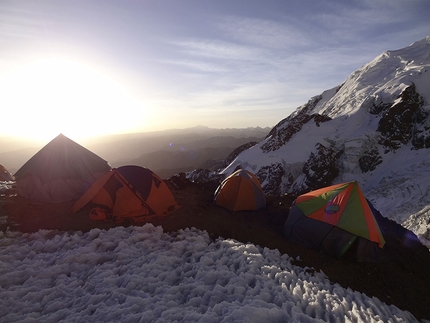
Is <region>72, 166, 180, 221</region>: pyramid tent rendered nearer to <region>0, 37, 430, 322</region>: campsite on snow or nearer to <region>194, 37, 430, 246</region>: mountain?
<region>0, 37, 430, 322</region>: campsite on snow

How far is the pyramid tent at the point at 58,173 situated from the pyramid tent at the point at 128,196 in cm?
151

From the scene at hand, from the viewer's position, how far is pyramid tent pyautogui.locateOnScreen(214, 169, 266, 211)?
11484 mm

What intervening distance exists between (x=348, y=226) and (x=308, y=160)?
3493 centimetres

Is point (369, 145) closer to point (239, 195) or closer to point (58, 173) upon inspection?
point (239, 195)

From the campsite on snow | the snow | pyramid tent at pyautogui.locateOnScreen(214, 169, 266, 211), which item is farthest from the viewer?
pyramid tent at pyautogui.locateOnScreen(214, 169, 266, 211)

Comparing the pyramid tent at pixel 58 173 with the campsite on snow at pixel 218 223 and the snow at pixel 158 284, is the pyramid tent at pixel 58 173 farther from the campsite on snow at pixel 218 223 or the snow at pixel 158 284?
the snow at pixel 158 284

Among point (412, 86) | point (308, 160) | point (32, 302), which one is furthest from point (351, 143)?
point (32, 302)

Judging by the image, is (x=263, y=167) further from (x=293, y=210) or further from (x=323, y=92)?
(x=323, y=92)

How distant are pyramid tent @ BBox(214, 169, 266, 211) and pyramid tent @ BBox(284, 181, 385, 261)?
253 centimetres

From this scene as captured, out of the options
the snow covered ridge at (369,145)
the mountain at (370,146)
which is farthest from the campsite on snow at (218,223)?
the snow covered ridge at (369,145)


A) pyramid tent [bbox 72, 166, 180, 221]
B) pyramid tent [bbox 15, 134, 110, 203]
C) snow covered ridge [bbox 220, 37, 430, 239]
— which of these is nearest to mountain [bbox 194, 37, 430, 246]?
snow covered ridge [bbox 220, 37, 430, 239]

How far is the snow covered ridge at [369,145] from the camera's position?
3344cm

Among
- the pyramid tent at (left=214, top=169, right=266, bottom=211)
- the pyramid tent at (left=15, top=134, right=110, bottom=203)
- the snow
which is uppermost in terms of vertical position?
the pyramid tent at (left=15, top=134, right=110, bottom=203)

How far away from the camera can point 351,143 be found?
39.9 metres
